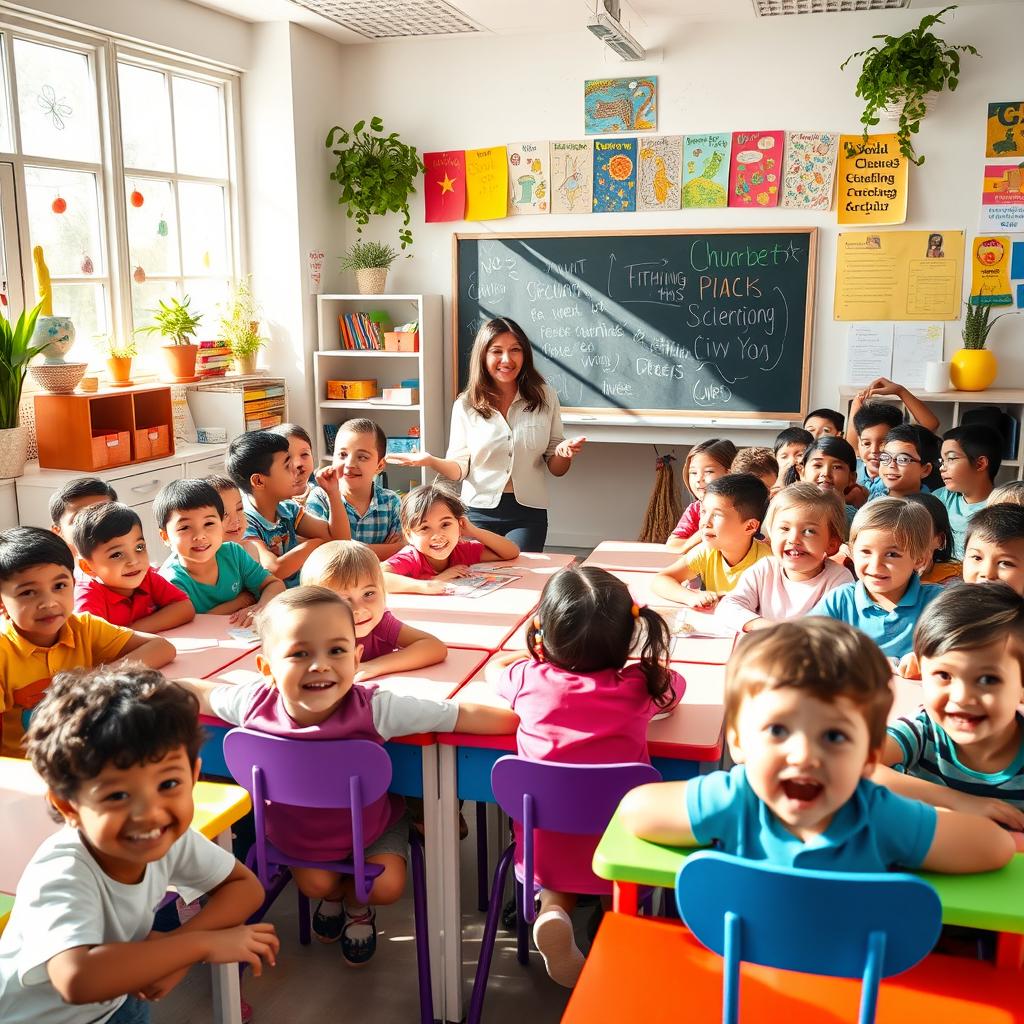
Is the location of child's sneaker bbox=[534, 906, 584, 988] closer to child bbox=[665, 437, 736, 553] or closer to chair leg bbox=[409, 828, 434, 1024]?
chair leg bbox=[409, 828, 434, 1024]

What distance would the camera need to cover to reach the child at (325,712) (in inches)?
71.2

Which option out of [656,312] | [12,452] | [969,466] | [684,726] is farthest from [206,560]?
[656,312]

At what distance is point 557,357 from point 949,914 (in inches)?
193

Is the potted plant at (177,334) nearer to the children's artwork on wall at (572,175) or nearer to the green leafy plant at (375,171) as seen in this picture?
the green leafy plant at (375,171)

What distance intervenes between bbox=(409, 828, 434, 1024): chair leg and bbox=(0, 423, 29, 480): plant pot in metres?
2.88

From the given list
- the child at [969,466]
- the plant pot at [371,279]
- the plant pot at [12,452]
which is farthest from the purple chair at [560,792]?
the plant pot at [371,279]

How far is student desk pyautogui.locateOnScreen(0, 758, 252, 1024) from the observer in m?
1.44

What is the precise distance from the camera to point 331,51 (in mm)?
5805

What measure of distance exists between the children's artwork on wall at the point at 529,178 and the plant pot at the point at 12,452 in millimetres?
2902

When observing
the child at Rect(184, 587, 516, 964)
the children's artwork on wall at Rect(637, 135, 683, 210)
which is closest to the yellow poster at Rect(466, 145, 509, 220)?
the children's artwork on wall at Rect(637, 135, 683, 210)

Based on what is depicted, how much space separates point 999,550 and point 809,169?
351 centimetres

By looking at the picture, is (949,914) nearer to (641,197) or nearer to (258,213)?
(641,197)

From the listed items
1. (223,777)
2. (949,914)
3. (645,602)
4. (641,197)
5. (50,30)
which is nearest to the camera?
(949,914)

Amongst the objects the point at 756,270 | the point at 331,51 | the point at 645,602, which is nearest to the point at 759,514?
the point at 645,602
